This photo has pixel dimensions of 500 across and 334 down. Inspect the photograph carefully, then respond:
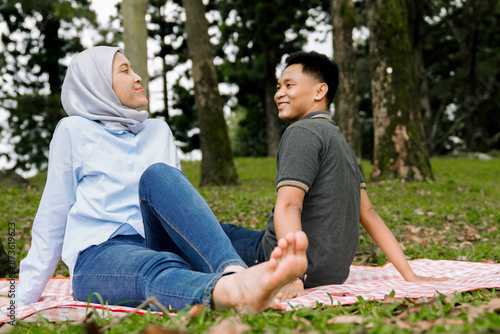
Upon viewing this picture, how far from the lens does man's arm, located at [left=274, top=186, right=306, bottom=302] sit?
231cm

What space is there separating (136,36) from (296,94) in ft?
14.0

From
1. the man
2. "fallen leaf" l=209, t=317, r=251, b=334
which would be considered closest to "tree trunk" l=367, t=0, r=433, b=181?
the man

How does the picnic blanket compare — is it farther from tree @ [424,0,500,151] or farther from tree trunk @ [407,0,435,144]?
tree @ [424,0,500,151]

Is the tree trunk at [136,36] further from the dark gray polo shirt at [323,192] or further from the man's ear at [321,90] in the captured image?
the dark gray polo shirt at [323,192]

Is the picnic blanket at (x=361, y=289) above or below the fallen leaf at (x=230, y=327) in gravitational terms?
below

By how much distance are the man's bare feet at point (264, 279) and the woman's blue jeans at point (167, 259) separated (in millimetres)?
78

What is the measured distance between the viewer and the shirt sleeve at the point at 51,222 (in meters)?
2.50

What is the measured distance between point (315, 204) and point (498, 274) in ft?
4.15

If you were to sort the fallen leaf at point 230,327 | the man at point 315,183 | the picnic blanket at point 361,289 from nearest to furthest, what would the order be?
the fallen leaf at point 230,327 < the picnic blanket at point 361,289 < the man at point 315,183

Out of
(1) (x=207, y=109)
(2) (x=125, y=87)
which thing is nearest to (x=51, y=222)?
(2) (x=125, y=87)

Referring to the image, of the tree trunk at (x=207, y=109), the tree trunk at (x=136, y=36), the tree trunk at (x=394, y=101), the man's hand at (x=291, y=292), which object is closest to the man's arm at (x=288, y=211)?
the man's hand at (x=291, y=292)

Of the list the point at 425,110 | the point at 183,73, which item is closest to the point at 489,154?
the point at 425,110

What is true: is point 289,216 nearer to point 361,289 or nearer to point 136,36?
point 361,289

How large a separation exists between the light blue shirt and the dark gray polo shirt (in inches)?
34.1
